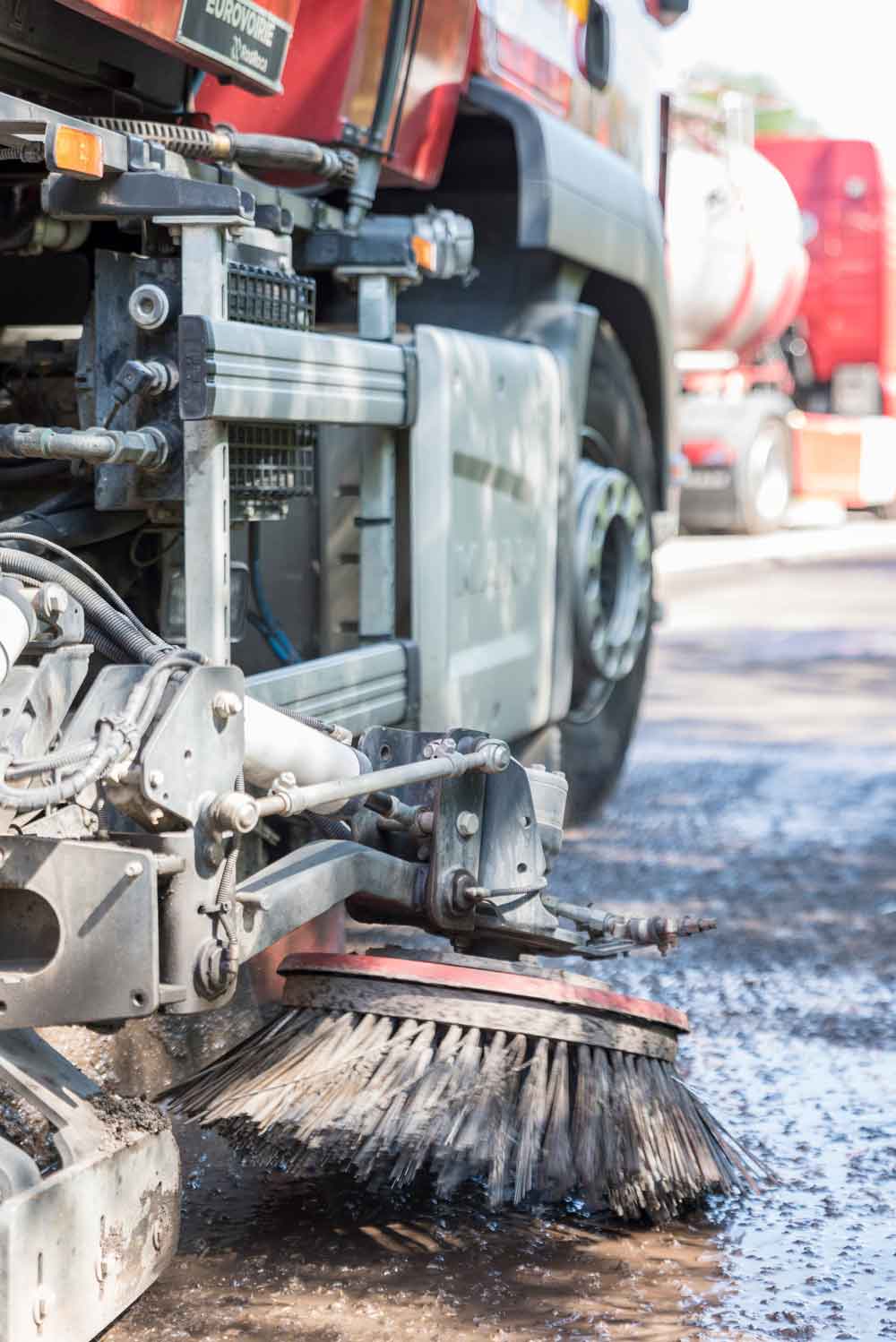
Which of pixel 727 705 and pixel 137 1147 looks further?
pixel 727 705

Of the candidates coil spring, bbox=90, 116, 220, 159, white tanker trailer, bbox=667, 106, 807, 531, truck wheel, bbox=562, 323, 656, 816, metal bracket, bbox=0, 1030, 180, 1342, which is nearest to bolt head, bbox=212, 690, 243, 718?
metal bracket, bbox=0, 1030, 180, 1342

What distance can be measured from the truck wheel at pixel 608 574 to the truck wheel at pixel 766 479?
31.3 feet

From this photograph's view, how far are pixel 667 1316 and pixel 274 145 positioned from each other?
5.87 ft

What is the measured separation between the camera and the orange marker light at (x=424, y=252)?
3.40 meters

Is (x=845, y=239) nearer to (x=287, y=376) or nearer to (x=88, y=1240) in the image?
(x=287, y=376)

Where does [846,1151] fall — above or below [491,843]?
below

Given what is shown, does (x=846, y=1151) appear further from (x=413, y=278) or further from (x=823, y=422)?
(x=823, y=422)

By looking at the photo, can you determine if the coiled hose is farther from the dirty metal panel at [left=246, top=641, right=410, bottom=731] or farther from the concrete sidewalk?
the concrete sidewalk

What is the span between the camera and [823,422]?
53.1 ft

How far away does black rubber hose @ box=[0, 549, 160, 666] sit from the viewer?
2.33 m

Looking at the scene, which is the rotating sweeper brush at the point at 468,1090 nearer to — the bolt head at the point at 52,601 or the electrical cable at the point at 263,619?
the bolt head at the point at 52,601

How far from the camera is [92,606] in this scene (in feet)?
7.94

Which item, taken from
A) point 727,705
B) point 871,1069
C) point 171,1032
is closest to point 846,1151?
point 871,1069

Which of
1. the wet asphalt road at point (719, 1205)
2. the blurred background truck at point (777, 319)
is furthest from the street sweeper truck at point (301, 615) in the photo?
the blurred background truck at point (777, 319)
